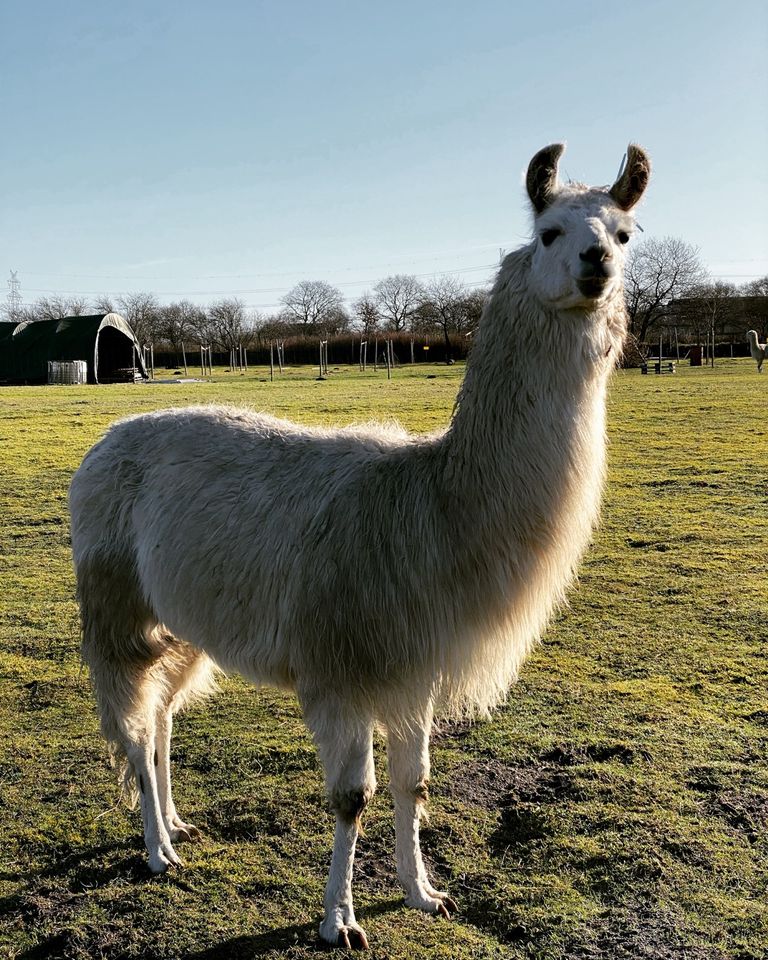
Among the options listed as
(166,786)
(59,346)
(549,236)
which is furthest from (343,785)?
(59,346)

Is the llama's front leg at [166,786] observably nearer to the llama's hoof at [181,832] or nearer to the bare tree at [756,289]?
the llama's hoof at [181,832]

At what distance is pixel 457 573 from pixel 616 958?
138cm

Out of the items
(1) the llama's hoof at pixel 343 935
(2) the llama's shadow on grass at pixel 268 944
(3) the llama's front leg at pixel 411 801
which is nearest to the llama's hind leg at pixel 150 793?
(2) the llama's shadow on grass at pixel 268 944

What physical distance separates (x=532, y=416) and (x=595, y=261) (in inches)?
20.8

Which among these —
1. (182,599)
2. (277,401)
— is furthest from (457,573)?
(277,401)

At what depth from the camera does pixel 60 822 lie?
12.0 ft

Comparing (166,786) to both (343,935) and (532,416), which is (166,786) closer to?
(343,935)

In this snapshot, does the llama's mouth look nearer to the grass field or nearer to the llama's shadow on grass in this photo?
the grass field

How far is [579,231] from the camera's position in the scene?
255 cm

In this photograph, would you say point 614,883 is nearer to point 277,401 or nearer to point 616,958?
point 616,958

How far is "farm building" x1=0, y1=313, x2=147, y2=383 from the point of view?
34.9 meters

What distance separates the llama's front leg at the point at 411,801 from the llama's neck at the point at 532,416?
921 millimetres

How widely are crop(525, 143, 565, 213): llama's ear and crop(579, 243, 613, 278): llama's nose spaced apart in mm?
388

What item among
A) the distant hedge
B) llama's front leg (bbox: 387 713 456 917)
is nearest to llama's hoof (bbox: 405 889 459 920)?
llama's front leg (bbox: 387 713 456 917)
